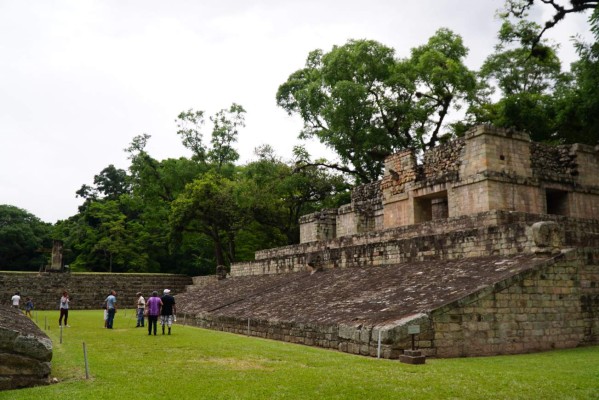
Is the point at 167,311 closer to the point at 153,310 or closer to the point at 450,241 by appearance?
the point at 153,310

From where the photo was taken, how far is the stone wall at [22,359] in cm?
654

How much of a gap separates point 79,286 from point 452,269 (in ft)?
86.6

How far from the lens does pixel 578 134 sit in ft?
83.9

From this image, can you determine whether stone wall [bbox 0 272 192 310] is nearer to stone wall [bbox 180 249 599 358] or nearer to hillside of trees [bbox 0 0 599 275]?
hillside of trees [bbox 0 0 599 275]

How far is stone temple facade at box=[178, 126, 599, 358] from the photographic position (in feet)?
31.7

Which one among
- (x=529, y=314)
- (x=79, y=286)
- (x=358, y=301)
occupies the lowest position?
(x=529, y=314)

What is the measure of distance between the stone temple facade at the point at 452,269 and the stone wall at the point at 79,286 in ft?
27.6

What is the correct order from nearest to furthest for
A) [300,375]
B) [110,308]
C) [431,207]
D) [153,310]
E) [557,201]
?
[300,375]
[153,310]
[110,308]
[557,201]
[431,207]

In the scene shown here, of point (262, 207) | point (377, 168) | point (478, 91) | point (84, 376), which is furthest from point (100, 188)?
point (84, 376)

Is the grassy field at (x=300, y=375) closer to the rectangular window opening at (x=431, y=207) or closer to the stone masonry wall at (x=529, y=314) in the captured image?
the stone masonry wall at (x=529, y=314)

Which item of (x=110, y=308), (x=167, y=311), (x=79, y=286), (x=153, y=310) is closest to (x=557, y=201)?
(x=167, y=311)

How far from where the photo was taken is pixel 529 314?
10094 mm

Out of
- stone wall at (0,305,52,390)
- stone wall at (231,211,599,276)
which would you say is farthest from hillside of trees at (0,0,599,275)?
stone wall at (0,305,52,390)

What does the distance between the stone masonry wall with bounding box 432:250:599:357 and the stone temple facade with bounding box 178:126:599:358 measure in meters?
0.02
